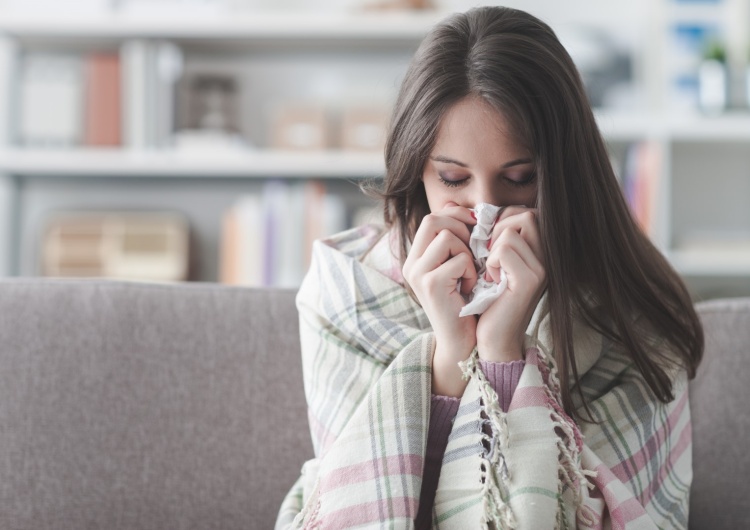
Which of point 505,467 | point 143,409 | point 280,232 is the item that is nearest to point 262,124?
point 280,232

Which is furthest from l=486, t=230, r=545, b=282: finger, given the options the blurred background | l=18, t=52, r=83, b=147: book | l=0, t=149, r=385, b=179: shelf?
l=18, t=52, r=83, b=147: book

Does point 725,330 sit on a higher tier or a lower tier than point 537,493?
higher

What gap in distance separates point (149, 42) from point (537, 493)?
200 cm

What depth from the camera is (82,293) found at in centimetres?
122

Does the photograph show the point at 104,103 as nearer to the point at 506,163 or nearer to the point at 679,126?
the point at 679,126

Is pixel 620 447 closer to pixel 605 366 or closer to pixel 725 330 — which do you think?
pixel 605 366

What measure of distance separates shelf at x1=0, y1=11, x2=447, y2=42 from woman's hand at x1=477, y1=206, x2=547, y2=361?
1558 mm

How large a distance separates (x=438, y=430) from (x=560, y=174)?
33 cm

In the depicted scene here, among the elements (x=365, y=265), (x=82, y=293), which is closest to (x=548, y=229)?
(x=365, y=265)

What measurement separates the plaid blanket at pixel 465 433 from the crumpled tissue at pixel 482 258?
60 mm

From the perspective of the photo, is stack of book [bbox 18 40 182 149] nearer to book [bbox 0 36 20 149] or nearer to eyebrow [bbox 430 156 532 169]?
book [bbox 0 36 20 149]

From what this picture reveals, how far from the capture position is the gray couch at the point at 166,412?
1.14 metres

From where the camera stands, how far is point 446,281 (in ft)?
3.14

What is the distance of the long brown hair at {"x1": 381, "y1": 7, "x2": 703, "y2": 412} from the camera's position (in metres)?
0.95
